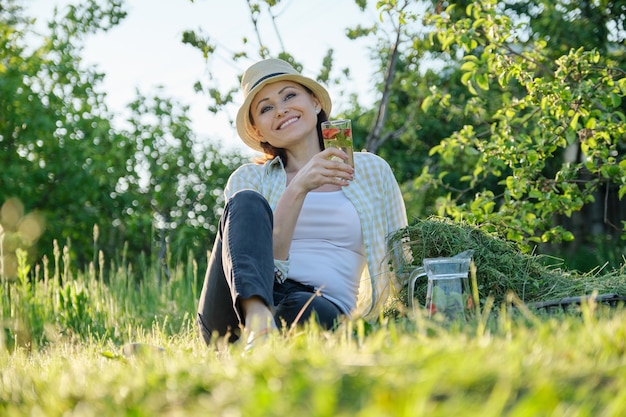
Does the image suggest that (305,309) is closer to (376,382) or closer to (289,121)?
(289,121)

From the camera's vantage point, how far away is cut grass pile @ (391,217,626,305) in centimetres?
300

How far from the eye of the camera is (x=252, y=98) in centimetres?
342

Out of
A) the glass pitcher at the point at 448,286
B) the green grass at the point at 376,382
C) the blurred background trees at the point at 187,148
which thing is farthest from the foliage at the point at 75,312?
the green grass at the point at 376,382

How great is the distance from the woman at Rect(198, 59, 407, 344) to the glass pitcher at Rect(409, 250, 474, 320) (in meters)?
0.38

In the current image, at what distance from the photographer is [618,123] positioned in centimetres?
433

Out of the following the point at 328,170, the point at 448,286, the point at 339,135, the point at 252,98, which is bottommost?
the point at 448,286

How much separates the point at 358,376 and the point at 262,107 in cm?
215

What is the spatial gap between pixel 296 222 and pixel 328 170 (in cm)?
27

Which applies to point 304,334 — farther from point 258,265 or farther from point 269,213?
point 269,213

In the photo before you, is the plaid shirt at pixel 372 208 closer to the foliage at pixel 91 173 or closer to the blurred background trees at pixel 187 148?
the blurred background trees at pixel 187 148

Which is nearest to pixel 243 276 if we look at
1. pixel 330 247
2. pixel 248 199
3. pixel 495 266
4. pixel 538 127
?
pixel 248 199

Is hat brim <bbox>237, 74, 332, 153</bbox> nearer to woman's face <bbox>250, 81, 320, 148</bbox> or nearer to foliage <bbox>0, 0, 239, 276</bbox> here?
woman's face <bbox>250, 81, 320, 148</bbox>

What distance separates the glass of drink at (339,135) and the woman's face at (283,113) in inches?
17.6

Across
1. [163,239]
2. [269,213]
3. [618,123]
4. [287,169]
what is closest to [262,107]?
[287,169]
